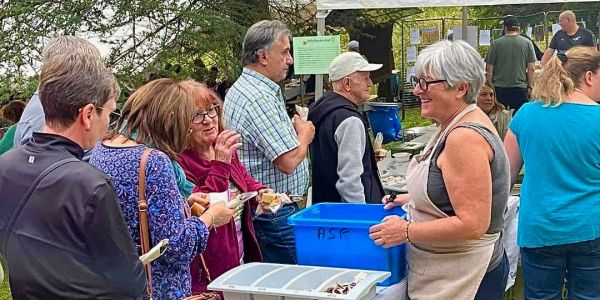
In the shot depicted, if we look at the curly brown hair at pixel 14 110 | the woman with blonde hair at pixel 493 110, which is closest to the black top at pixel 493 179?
the woman with blonde hair at pixel 493 110

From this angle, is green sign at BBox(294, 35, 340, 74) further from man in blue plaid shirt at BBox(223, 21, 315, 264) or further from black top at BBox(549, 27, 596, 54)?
black top at BBox(549, 27, 596, 54)

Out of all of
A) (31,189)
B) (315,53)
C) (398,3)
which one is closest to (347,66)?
(315,53)

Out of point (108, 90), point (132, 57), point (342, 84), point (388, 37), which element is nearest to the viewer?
point (108, 90)

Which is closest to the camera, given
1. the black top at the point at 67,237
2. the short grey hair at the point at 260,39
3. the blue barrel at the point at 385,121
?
the black top at the point at 67,237

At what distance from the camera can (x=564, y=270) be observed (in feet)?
10.4

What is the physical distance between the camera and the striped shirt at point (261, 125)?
3.13 m

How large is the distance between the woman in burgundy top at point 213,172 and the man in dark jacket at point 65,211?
0.79 meters

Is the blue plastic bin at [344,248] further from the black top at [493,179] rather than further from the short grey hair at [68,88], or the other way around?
the short grey hair at [68,88]

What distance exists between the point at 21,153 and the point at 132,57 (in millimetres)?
5917

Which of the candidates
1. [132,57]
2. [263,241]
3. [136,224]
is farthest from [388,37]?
[136,224]

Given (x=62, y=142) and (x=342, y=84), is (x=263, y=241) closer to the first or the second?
(x=342, y=84)

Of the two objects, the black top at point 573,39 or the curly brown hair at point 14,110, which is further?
the black top at point 573,39

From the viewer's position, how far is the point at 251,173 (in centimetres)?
326

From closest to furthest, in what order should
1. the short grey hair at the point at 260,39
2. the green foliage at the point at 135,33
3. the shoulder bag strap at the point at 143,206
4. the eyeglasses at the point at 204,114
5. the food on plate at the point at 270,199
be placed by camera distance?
the shoulder bag strap at the point at 143,206 → the eyeglasses at the point at 204,114 → the food on plate at the point at 270,199 → the short grey hair at the point at 260,39 → the green foliage at the point at 135,33
